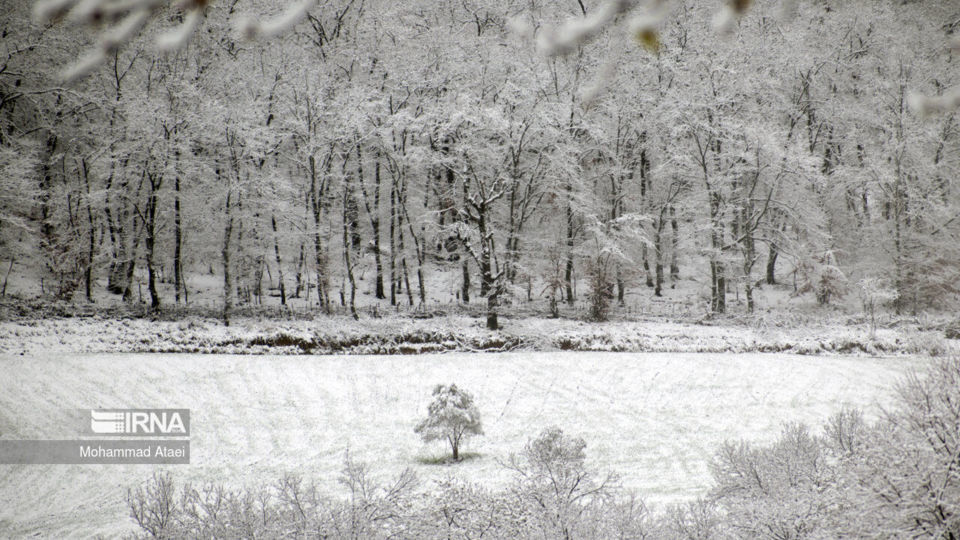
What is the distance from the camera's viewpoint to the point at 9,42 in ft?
74.1

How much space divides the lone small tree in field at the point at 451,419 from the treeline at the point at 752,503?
344 cm

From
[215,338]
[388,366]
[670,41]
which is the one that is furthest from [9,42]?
[670,41]

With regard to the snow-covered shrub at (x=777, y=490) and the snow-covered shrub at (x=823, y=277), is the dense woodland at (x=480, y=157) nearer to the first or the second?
the snow-covered shrub at (x=823, y=277)

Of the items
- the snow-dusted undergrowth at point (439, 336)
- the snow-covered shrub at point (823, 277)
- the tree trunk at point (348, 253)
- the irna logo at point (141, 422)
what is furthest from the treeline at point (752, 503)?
the snow-covered shrub at point (823, 277)

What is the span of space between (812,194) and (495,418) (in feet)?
77.2

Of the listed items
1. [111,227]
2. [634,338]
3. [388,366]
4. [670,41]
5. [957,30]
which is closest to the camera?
[957,30]

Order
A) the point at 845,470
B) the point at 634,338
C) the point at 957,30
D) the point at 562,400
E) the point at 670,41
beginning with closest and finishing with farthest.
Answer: the point at 957,30 < the point at 845,470 < the point at 562,400 < the point at 634,338 < the point at 670,41

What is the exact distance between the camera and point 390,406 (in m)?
16.5

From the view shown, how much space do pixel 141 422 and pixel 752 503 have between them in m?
14.4

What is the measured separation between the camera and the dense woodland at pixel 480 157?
2489 centimetres

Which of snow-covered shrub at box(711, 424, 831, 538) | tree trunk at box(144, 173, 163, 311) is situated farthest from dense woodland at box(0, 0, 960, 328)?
snow-covered shrub at box(711, 424, 831, 538)

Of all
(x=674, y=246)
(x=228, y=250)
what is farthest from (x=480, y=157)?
(x=228, y=250)

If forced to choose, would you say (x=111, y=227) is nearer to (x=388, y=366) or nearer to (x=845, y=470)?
(x=388, y=366)

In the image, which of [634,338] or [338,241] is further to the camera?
[338,241]
